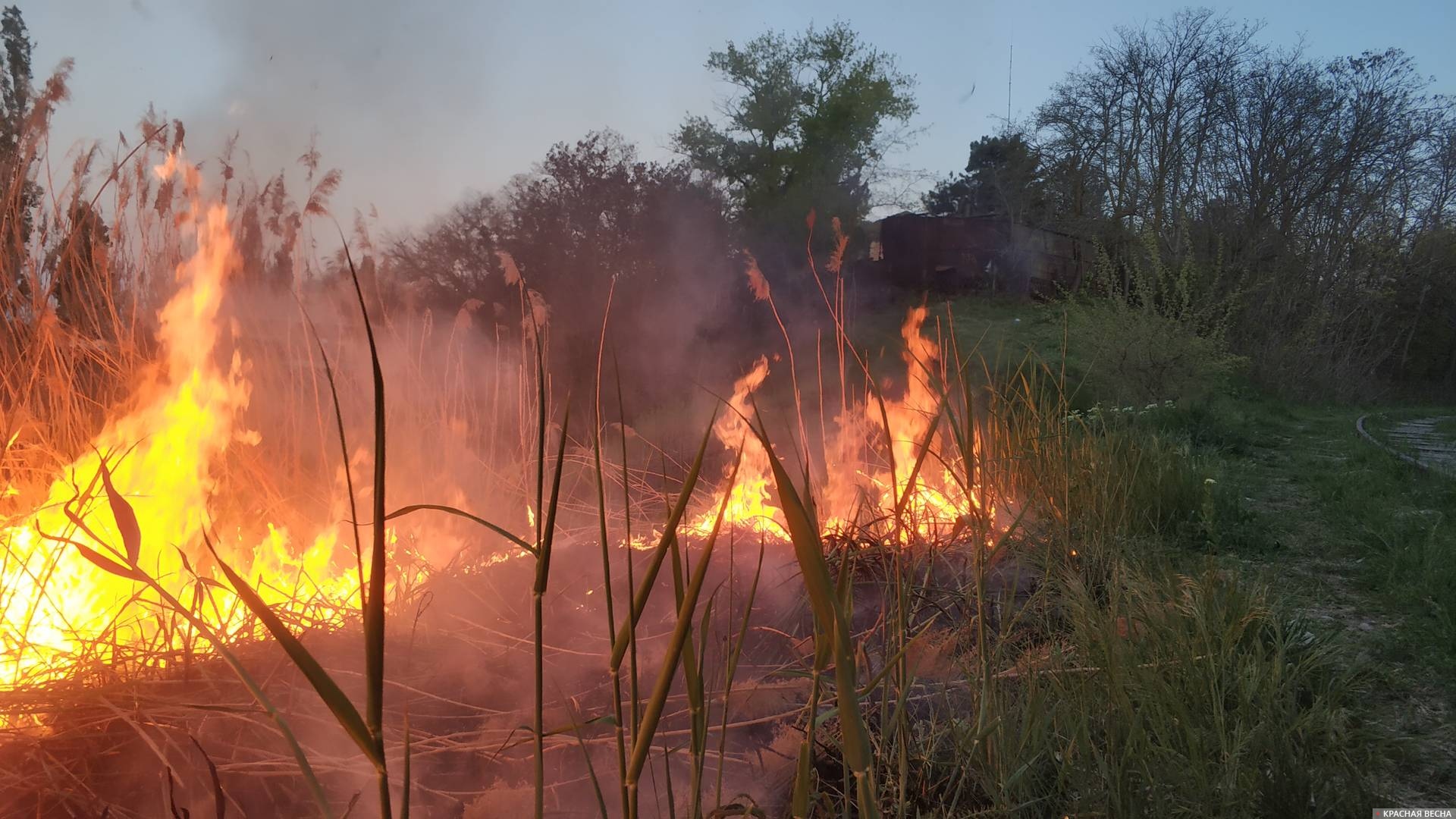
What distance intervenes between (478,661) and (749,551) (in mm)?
1205

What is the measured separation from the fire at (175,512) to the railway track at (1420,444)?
7502 millimetres

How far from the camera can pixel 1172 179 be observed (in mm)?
18656

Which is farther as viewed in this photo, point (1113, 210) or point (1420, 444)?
point (1113, 210)

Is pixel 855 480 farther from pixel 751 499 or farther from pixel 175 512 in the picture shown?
pixel 175 512

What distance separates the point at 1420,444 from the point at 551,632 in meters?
9.79

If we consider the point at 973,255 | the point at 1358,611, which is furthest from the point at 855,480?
the point at 973,255

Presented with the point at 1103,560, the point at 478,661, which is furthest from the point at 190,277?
the point at 1103,560

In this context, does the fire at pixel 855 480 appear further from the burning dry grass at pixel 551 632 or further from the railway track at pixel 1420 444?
the railway track at pixel 1420 444

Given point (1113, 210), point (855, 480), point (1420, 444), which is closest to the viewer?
point (855, 480)

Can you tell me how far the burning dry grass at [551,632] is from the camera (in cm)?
97

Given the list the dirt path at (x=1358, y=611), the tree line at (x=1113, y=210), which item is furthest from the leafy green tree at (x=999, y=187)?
the dirt path at (x=1358, y=611)

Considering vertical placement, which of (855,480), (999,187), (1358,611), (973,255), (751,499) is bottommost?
(1358,611)

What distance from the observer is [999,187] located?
2467 centimetres

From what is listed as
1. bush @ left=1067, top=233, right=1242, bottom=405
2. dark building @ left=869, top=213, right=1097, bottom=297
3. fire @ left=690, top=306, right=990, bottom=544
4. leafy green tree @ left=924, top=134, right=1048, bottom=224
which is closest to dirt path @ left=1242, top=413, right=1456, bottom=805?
fire @ left=690, top=306, right=990, bottom=544
